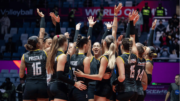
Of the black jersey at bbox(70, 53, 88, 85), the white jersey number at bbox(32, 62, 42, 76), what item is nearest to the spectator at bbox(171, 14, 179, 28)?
the black jersey at bbox(70, 53, 88, 85)

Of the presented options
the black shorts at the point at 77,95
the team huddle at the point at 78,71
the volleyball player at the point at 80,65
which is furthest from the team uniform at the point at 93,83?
the black shorts at the point at 77,95

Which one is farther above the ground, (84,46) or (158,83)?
(84,46)

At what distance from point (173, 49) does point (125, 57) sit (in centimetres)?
835

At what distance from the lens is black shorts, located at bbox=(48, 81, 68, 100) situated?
3.94m

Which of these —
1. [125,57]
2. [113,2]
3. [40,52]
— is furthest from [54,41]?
[113,2]

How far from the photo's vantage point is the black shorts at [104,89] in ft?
14.5

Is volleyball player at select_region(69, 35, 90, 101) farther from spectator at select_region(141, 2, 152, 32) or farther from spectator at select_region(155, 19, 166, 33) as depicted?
spectator at select_region(141, 2, 152, 32)

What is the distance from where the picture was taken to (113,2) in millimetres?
15406

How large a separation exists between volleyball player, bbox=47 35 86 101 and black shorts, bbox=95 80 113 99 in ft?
1.57

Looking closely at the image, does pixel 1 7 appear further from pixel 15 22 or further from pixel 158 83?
pixel 158 83

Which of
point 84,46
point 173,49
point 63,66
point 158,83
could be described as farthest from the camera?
point 173,49

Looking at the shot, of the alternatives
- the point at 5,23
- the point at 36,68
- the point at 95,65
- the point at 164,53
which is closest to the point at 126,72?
the point at 95,65

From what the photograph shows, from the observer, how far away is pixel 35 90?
13.8ft

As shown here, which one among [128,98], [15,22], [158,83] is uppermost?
[15,22]
